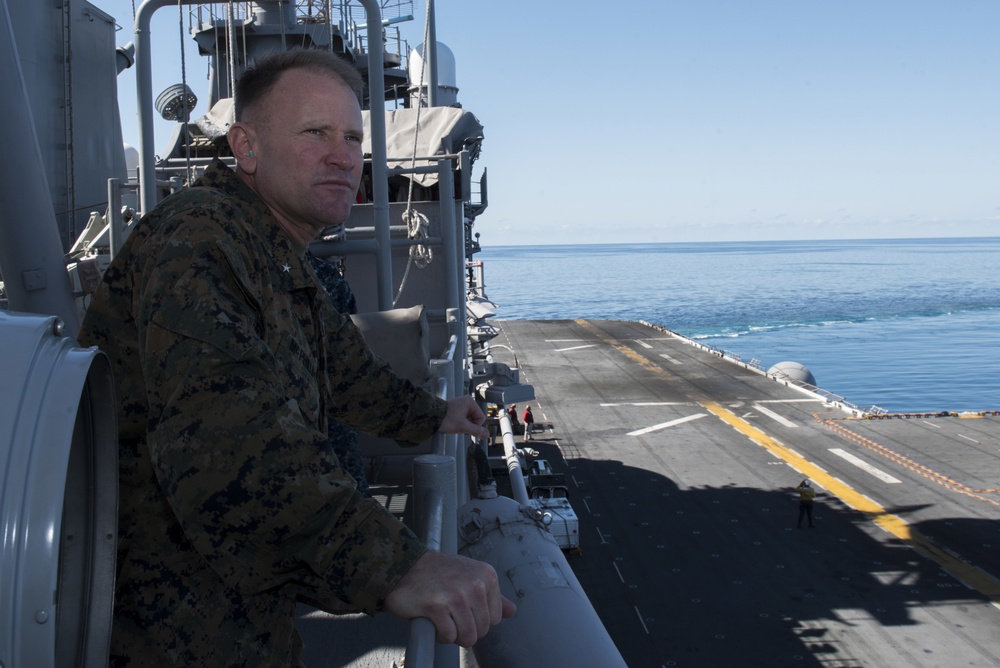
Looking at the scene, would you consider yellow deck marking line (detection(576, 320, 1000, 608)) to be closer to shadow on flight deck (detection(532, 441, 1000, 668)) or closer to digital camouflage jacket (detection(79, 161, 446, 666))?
shadow on flight deck (detection(532, 441, 1000, 668))

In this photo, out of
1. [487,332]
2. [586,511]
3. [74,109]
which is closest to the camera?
[74,109]

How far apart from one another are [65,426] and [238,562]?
366mm

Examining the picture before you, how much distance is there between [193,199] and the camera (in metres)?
1.61

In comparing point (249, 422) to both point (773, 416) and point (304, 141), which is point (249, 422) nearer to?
point (304, 141)

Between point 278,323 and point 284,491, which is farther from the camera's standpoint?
point 278,323

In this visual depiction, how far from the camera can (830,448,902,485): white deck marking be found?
2317cm

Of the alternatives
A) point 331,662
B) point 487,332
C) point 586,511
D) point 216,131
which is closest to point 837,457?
point 586,511

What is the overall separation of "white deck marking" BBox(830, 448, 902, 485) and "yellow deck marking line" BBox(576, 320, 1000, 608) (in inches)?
54.0

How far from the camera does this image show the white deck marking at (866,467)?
76.0ft

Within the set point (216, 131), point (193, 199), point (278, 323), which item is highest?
point (216, 131)

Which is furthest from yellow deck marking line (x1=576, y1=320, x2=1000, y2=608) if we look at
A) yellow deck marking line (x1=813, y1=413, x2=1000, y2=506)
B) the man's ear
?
the man's ear

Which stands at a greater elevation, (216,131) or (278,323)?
(216,131)

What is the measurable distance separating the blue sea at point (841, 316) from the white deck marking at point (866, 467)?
2267 cm

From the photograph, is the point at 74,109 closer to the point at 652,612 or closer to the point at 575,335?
the point at 652,612
